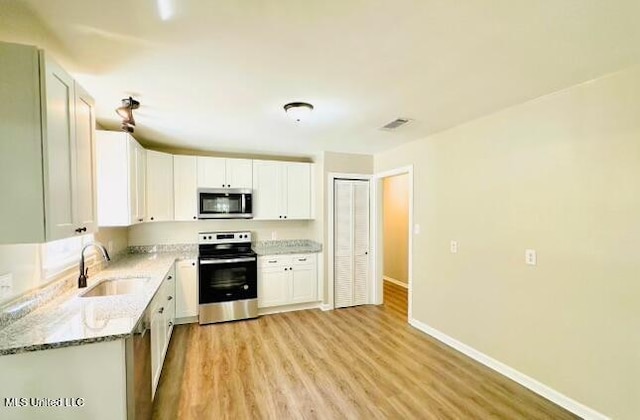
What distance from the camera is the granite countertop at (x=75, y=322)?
1.41m

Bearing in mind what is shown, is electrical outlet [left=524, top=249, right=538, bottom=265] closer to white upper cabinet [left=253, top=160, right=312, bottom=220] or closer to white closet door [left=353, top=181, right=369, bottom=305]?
white closet door [left=353, top=181, right=369, bottom=305]

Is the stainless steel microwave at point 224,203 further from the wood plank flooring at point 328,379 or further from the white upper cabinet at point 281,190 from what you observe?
the wood plank flooring at point 328,379

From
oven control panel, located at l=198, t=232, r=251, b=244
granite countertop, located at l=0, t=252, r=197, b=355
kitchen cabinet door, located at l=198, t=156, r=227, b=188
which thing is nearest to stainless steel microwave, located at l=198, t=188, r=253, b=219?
kitchen cabinet door, located at l=198, t=156, r=227, b=188

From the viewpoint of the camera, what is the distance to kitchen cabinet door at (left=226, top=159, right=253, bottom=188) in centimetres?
421

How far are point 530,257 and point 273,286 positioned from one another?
3065mm

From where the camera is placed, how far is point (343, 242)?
4.47m

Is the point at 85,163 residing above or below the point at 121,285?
above

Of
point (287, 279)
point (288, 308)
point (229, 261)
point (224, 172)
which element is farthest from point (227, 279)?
point (224, 172)

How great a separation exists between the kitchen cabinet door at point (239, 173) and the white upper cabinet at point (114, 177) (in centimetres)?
136

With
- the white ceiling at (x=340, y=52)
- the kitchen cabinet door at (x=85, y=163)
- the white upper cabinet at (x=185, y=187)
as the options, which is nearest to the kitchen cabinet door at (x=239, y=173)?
the white upper cabinet at (x=185, y=187)

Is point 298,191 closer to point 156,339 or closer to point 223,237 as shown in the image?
point 223,237

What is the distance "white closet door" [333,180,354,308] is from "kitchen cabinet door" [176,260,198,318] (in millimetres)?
1957

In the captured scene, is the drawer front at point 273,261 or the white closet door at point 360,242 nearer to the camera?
the drawer front at point 273,261

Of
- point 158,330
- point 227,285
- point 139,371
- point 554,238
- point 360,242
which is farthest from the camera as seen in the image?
point 360,242
